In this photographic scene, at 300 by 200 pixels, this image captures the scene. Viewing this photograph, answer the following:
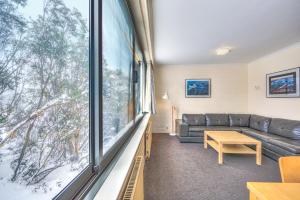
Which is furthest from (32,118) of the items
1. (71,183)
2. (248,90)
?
(248,90)

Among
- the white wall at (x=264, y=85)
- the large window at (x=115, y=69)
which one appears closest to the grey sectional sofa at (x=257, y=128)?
the white wall at (x=264, y=85)

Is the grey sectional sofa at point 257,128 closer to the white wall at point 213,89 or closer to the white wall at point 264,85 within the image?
the white wall at point 264,85

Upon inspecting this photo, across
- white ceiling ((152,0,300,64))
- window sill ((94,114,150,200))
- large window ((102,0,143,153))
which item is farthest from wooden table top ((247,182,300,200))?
white ceiling ((152,0,300,64))

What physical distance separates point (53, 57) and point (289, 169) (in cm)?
160

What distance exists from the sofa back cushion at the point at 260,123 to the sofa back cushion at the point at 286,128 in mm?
131

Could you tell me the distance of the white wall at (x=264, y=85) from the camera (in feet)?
11.8

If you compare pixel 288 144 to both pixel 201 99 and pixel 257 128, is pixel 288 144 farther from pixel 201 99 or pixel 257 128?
pixel 201 99

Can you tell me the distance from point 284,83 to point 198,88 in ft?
7.46

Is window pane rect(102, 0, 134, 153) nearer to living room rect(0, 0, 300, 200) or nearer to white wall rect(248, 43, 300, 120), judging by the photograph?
living room rect(0, 0, 300, 200)

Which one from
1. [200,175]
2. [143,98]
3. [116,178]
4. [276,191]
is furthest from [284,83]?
[116,178]

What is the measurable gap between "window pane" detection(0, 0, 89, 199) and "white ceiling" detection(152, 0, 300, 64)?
5.52ft

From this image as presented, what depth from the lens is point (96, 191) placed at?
793 mm

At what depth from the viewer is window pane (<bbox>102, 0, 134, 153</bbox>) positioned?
4.02ft

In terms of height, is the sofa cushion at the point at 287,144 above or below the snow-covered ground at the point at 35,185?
below
